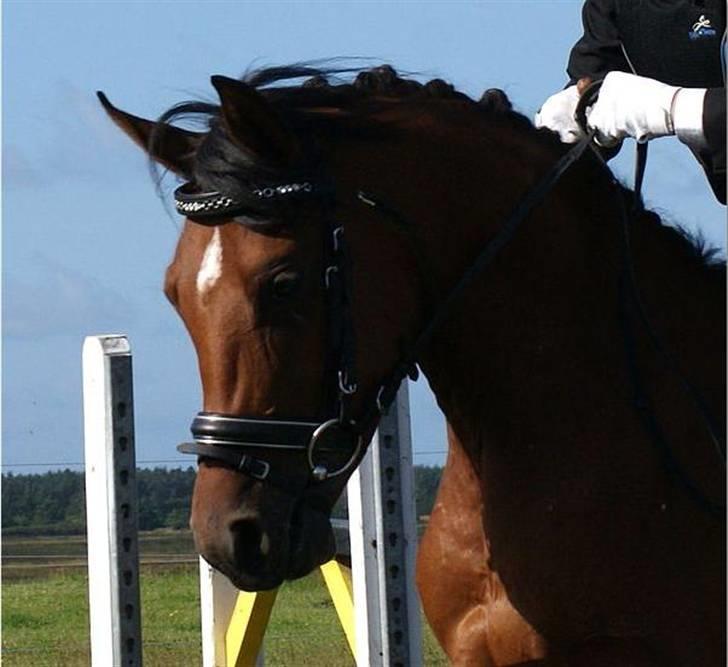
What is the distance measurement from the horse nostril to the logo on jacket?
1.59 meters

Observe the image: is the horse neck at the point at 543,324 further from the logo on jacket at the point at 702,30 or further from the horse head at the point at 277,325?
the logo on jacket at the point at 702,30

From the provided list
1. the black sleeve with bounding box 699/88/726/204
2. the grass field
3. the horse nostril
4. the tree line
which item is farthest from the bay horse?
the tree line

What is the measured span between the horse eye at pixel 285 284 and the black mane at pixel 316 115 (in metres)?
0.14

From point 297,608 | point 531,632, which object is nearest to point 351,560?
point 531,632

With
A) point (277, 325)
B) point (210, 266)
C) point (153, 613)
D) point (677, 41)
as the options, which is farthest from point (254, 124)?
point (153, 613)

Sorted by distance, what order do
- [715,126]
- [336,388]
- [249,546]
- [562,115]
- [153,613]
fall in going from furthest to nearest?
[153,613] < [562,115] < [715,126] < [336,388] < [249,546]

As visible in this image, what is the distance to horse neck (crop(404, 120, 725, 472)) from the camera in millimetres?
3746

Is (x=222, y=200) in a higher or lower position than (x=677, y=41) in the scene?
lower

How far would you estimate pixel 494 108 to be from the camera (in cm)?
400

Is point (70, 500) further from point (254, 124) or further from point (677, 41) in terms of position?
point (254, 124)

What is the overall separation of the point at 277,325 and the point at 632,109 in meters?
0.96

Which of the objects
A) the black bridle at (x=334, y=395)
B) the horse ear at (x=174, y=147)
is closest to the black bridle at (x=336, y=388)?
the black bridle at (x=334, y=395)

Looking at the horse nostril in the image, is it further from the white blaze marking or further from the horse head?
the white blaze marking

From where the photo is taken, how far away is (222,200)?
356cm
